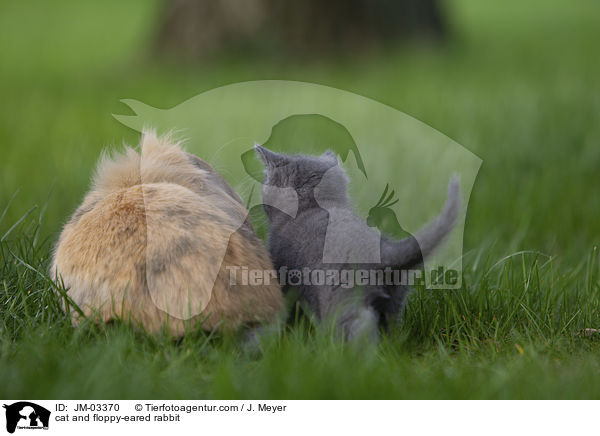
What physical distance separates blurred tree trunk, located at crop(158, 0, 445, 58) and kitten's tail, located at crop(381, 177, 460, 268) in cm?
739

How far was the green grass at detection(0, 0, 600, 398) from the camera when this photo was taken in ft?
7.83

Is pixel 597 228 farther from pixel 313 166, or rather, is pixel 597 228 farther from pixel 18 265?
pixel 18 265

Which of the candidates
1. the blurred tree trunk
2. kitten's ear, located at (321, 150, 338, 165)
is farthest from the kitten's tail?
the blurred tree trunk

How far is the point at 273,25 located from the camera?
9.54 m

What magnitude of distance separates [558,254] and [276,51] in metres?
6.00

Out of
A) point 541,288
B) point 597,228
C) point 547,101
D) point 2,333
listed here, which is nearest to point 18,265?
point 2,333

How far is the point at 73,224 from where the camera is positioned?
2.87 meters

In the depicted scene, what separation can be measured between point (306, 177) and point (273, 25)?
277 inches
